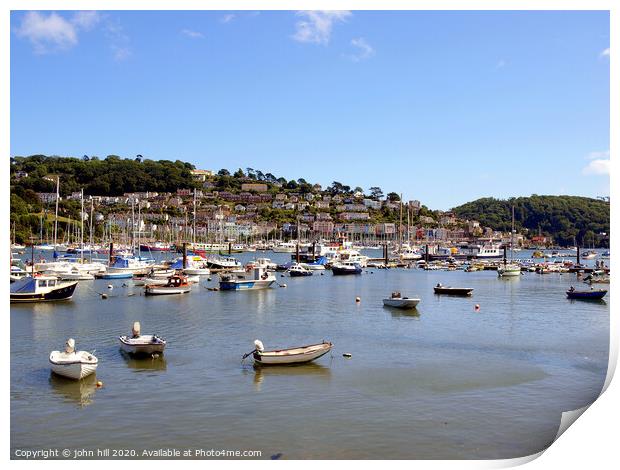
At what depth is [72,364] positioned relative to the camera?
1048 cm

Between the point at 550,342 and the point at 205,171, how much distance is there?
5166 inches

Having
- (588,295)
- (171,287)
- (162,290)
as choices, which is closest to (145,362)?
(162,290)

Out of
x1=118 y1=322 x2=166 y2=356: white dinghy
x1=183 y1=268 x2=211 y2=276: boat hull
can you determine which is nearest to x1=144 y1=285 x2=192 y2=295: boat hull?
x1=183 y1=268 x2=211 y2=276: boat hull

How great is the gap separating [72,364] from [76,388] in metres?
0.48

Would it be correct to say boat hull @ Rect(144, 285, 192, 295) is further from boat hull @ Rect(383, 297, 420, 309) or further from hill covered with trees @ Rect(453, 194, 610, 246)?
hill covered with trees @ Rect(453, 194, 610, 246)

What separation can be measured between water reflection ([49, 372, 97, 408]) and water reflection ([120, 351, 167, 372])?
996mm

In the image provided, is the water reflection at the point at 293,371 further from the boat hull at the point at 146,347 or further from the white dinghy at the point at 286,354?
the boat hull at the point at 146,347

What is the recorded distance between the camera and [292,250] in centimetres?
8281

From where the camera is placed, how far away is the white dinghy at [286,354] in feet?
38.8

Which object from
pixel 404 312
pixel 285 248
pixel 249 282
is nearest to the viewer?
pixel 404 312

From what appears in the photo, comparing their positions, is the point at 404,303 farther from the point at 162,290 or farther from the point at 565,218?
the point at 565,218

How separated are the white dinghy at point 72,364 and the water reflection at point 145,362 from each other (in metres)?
1.01

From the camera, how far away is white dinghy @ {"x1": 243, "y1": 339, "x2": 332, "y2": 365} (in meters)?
11.8
